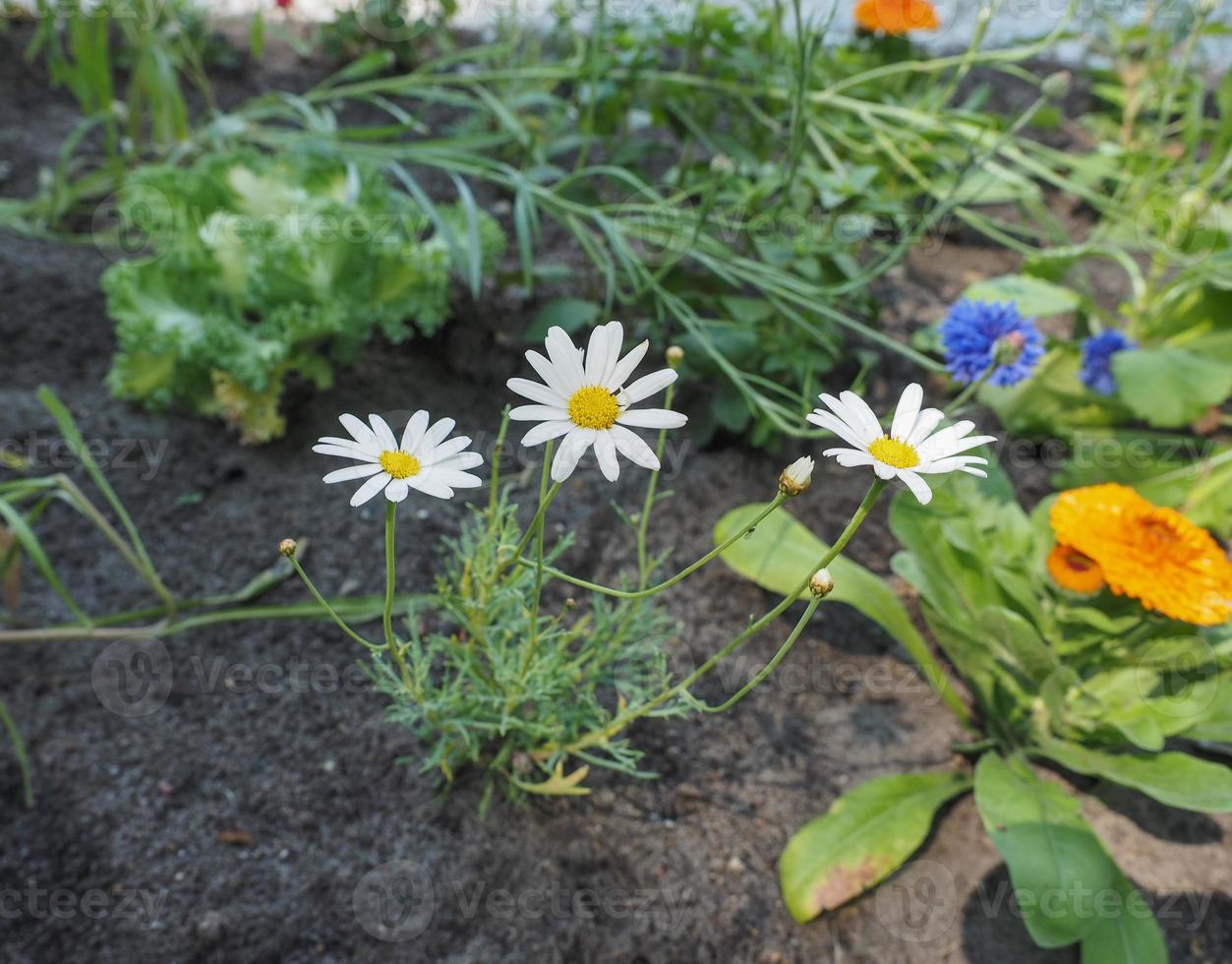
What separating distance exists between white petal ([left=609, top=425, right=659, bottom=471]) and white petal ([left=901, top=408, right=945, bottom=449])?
0.24 metres

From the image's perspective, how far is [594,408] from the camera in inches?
28.8

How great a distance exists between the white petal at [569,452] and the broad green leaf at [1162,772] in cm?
107

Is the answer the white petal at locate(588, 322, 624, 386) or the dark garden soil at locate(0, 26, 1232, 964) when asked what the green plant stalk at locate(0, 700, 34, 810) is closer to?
the dark garden soil at locate(0, 26, 1232, 964)

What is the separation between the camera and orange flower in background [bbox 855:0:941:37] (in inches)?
89.4

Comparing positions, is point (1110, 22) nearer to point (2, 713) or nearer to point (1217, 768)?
point (1217, 768)

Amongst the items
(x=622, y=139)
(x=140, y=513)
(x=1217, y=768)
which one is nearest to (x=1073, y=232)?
(x=622, y=139)

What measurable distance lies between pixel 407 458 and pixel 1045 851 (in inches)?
41.2

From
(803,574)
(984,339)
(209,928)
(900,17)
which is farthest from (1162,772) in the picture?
(900,17)

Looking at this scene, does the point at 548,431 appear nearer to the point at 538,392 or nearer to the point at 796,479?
the point at 538,392

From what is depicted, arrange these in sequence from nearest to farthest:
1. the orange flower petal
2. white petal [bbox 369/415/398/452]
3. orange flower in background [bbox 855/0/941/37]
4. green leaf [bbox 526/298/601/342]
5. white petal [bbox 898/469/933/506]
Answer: white petal [bbox 898/469/933/506], white petal [bbox 369/415/398/452], the orange flower petal, green leaf [bbox 526/298/601/342], orange flower in background [bbox 855/0/941/37]

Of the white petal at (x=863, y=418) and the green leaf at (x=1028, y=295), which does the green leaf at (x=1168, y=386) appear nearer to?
the green leaf at (x=1028, y=295)

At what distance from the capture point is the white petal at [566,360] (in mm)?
731

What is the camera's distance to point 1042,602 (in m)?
1.56

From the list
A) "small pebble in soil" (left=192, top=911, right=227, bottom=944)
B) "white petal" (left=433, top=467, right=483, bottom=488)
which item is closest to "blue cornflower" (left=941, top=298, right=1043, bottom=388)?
"white petal" (left=433, top=467, right=483, bottom=488)
